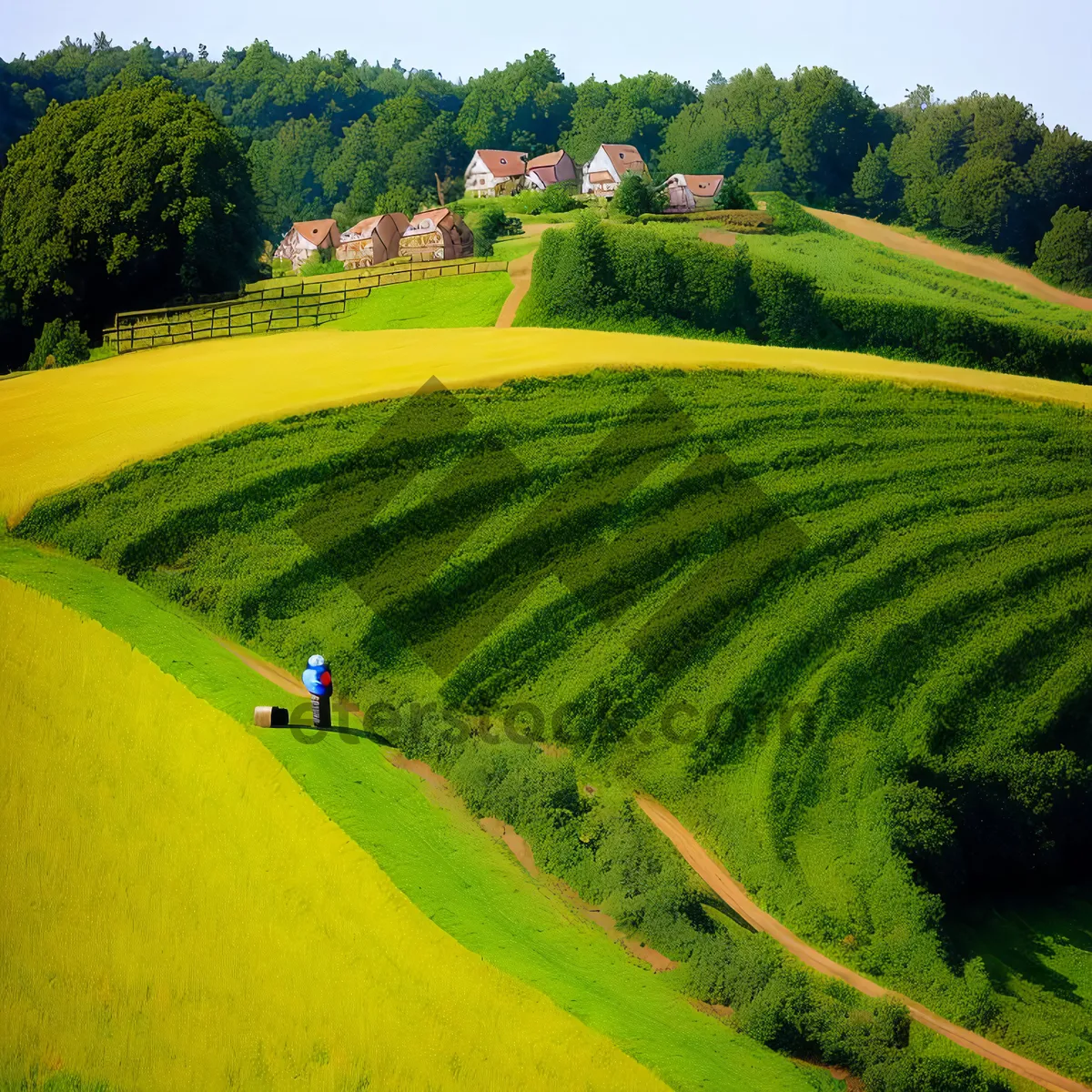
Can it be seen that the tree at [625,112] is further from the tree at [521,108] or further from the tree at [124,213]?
the tree at [124,213]

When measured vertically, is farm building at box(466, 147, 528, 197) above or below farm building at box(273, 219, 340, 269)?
above

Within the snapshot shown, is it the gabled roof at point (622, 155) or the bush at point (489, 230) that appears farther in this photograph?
the gabled roof at point (622, 155)

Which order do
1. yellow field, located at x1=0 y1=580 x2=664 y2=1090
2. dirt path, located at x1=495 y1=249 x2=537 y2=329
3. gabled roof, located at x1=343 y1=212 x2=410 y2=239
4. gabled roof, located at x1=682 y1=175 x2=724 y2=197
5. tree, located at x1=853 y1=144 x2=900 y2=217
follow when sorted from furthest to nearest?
tree, located at x1=853 y1=144 x2=900 y2=217
gabled roof, located at x1=343 y1=212 x2=410 y2=239
gabled roof, located at x1=682 y1=175 x2=724 y2=197
dirt path, located at x1=495 y1=249 x2=537 y2=329
yellow field, located at x1=0 y1=580 x2=664 y2=1090

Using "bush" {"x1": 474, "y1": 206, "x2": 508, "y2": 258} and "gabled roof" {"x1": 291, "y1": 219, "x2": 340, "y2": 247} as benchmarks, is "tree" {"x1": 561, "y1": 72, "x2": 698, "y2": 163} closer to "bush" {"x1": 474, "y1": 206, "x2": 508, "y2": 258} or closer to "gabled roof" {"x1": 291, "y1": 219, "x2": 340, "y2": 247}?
"gabled roof" {"x1": 291, "y1": 219, "x2": 340, "y2": 247}

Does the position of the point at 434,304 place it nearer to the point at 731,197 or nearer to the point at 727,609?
the point at 727,609

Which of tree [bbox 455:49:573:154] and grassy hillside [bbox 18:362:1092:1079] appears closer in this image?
grassy hillside [bbox 18:362:1092:1079]

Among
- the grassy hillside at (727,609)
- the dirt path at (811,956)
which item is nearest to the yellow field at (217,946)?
the grassy hillside at (727,609)

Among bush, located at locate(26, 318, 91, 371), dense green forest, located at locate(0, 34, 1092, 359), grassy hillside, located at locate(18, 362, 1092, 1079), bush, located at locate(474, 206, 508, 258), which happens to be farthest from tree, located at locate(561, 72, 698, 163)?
grassy hillside, located at locate(18, 362, 1092, 1079)
